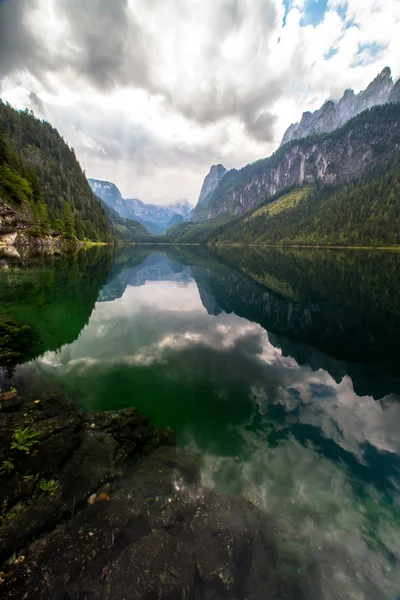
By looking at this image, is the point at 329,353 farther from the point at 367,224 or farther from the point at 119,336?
the point at 367,224

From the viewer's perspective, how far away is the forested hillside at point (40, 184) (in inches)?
3499

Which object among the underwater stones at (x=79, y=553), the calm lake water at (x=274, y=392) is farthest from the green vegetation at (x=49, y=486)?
the calm lake water at (x=274, y=392)

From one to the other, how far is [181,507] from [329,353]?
1621 cm

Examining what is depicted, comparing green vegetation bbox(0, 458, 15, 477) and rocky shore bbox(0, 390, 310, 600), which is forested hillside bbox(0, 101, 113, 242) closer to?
green vegetation bbox(0, 458, 15, 477)

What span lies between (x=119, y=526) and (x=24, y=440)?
463cm

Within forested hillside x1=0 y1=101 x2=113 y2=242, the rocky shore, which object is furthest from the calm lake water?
forested hillside x1=0 y1=101 x2=113 y2=242

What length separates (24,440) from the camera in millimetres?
8609

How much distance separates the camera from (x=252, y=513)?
299 inches

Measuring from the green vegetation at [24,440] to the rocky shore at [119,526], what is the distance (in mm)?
34

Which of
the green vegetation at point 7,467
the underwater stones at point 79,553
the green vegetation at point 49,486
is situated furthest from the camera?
the green vegetation at point 7,467

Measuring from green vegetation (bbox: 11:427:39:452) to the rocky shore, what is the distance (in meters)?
0.03

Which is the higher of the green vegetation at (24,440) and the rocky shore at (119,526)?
the green vegetation at (24,440)

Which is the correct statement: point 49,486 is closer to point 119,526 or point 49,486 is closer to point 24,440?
point 24,440

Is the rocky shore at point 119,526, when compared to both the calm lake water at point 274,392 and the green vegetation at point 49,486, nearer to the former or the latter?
the green vegetation at point 49,486
